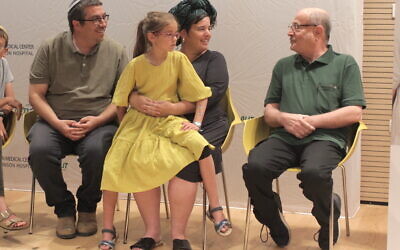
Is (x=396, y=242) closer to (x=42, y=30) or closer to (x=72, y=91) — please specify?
(x=72, y=91)

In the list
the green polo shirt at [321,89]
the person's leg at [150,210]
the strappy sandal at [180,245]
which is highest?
the green polo shirt at [321,89]

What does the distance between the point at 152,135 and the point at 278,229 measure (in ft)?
2.94

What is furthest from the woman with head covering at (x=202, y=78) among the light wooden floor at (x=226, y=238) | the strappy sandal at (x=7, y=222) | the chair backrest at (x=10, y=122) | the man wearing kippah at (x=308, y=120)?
the strappy sandal at (x=7, y=222)

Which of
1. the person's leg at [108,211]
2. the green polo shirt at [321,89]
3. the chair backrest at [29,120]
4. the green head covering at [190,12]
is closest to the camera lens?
the green polo shirt at [321,89]

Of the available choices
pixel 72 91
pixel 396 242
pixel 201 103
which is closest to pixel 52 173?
pixel 72 91

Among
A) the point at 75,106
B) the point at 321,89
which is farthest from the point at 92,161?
the point at 321,89

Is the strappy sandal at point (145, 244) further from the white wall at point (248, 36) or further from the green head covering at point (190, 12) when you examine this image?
the green head covering at point (190, 12)

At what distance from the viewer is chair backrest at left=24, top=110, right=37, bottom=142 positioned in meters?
3.98

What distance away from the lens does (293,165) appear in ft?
11.0

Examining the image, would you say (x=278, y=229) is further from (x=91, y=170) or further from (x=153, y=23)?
(x=153, y=23)

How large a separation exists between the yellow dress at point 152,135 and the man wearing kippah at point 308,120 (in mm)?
377

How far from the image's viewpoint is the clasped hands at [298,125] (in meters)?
3.29

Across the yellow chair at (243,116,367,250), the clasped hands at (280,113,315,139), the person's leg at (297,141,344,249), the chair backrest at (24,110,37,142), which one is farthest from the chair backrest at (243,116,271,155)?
the chair backrest at (24,110,37,142)

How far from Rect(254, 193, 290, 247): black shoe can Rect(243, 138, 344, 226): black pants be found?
0.10 feet
